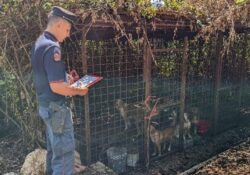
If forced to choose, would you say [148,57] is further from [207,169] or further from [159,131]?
[207,169]

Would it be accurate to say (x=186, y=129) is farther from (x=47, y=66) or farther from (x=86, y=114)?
(x=47, y=66)

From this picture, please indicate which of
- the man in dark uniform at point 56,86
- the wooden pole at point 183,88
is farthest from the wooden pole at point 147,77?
the man in dark uniform at point 56,86

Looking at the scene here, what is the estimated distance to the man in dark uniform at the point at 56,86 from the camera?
354 cm

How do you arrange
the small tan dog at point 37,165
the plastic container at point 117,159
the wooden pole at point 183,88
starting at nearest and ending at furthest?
the small tan dog at point 37,165, the plastic container at point 117,159, the wooden pole at point 183,88

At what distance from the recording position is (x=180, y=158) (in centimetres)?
591

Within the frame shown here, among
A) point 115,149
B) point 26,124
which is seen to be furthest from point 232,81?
point 26,124

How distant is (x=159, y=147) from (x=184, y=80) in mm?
1255

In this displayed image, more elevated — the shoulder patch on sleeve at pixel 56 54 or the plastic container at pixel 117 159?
the shoulder patch on sleeve at pixel 56 54

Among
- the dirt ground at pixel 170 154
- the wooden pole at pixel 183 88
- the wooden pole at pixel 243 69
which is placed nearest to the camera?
the dirt ground at pixel 170 154

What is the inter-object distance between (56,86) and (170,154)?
124 inches

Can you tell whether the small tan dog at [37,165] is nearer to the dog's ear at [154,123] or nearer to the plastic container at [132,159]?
the plastic container at [132,159]

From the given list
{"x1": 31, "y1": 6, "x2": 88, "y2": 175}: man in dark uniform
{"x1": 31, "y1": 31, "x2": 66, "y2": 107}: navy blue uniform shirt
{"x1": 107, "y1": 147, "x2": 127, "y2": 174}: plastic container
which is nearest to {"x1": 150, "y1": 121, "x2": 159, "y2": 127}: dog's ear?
{"x1": 107, "y1": 147, "x2": 127, "y2": 174}: plastic container

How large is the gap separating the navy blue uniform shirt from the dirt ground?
72.9 inches

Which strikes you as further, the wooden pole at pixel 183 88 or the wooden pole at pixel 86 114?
the wooden pole at pixel 183 88
